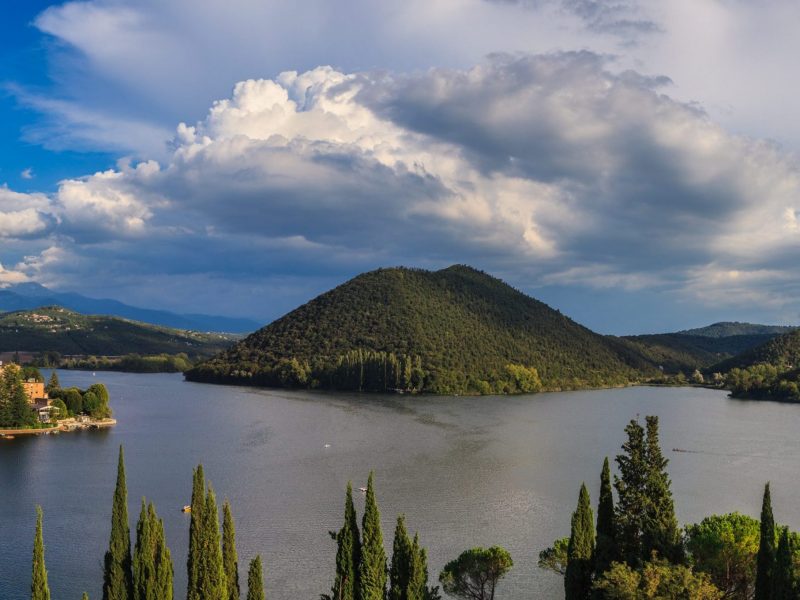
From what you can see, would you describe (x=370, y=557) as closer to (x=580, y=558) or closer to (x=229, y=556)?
(x=229, y=556)

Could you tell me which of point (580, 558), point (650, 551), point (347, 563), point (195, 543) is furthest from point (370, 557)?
point (650, 551)

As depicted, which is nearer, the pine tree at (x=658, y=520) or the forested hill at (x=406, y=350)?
the pine tree at (x=658, y=520)

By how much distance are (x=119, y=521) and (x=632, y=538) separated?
58.5 feet

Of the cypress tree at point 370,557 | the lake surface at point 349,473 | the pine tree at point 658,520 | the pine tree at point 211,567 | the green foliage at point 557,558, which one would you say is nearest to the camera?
the pine tree at point 211,567

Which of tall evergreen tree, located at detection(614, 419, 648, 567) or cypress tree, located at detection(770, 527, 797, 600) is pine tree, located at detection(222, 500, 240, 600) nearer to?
tall evergreen tree, located at detection(614, 419, 648, 567)

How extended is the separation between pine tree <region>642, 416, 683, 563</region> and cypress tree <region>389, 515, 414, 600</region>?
7981 millimetres

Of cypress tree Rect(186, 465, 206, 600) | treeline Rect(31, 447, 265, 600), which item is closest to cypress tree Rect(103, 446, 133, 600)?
treeline Rect(31, 447, 265, 600)

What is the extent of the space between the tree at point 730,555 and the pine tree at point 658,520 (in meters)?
4.61

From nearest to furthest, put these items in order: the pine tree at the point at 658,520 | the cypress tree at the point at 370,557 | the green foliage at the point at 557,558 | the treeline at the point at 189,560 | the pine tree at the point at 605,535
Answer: the treeline at the point at 189,560 → the pine tree at the point at 658,520 → the pine tree at the point at 605,535 → the cypress tree at the point at 370,557 → the green foliage at the point at 557,558

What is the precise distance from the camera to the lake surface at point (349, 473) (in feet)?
136

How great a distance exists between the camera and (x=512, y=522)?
47562 millimetres

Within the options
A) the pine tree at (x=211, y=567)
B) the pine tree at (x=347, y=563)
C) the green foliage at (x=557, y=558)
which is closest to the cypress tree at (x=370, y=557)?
the pine tree at (x=347, y=563)

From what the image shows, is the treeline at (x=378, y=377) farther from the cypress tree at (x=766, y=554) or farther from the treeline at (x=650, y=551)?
the cypress tree at (x=766, y=554)

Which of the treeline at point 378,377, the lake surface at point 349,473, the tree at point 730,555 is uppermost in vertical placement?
the treeline at point 378,377
